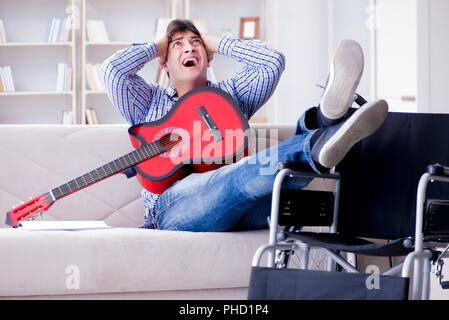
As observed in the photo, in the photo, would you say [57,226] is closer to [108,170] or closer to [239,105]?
[108,170]

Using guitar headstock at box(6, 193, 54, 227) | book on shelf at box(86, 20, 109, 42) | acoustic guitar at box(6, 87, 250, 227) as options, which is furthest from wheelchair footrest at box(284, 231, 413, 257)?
book on shelf at box(86, 20, 109, 42)


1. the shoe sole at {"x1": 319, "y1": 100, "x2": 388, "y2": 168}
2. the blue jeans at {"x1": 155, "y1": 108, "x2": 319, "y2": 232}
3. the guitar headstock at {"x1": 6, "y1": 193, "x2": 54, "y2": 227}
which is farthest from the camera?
the guitar headstock at {"x1": 6, "y1": 193, "x2": 54, "y2": 227}

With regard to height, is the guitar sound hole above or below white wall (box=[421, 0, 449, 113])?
below

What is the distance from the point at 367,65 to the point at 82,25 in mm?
2191

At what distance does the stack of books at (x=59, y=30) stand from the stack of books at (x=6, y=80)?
0.40 metres

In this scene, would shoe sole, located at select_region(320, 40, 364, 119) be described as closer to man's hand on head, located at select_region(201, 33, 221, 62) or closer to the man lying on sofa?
the man lying on sofa

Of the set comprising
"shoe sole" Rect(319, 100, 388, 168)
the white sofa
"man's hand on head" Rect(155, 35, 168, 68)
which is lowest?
the white sofa

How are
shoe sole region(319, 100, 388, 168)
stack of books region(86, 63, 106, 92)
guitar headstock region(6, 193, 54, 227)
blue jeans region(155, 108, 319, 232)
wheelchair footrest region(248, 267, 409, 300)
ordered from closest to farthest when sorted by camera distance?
wheelchair footrest region(248, 267, 409, 300), shoe sole region(319, 100, 388, 168), blue jeans region(155, 108, 319, 232), guitar headstock region(6, 193, 54, 227), stack of books region(86, 63, 106, 92)

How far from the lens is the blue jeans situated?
4.37 ft

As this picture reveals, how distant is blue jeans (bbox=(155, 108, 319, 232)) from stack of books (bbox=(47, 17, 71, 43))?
3.17 metres

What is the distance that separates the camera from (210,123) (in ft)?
5.82

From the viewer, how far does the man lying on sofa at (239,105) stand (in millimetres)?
1239

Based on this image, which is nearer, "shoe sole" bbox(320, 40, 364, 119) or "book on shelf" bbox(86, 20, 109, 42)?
"shoe sole" bbox(320, 40, 364, 119)

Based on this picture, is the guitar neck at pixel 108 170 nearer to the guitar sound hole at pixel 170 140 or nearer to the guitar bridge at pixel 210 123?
the guitar sound hole at pixel 170 140
